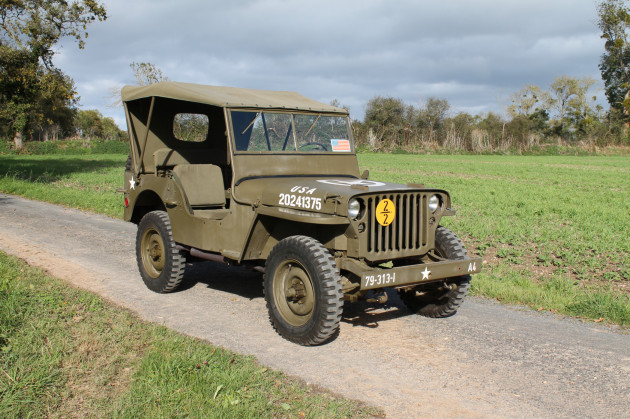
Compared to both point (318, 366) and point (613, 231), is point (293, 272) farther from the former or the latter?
point (613, 231)

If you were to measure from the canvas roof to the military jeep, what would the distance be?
0.06 feet

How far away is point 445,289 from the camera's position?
18.7 ft

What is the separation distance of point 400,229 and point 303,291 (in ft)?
3.30

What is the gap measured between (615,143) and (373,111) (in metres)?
22.1

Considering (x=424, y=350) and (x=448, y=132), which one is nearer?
(x=424, y=350)

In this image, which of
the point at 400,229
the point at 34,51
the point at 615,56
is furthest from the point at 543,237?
the point at 615,56

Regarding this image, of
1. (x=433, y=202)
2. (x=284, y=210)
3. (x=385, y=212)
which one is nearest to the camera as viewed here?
(x=385, y=212)

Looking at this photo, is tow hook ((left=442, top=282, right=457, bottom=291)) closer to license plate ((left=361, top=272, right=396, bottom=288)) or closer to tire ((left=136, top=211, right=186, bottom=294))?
→ license plate ((left=361, top=272, right=396, bottom=288))

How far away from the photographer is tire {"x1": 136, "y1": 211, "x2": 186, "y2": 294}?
646 cm

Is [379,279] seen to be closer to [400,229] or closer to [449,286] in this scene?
[400,229]

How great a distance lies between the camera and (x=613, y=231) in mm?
10922

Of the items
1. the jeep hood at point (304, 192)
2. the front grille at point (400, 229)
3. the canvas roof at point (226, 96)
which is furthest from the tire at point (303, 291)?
the canvas roof at point (226, 96)

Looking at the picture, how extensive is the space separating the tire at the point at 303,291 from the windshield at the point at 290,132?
1.44 metres

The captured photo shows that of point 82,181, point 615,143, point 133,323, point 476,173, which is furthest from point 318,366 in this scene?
point 615,143
